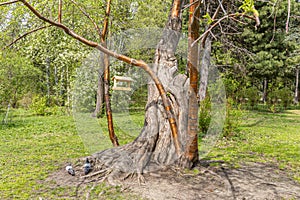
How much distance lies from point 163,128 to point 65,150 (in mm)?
2665

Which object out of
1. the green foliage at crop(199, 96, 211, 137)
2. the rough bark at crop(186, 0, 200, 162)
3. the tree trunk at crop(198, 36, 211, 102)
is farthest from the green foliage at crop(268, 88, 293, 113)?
the rough bark at crop(186, 0, 200, 162)

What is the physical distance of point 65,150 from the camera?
20.7 feet

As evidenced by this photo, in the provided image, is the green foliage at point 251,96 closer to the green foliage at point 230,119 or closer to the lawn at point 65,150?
Answer: the lawn at point 65,150

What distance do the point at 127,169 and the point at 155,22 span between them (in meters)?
12.6

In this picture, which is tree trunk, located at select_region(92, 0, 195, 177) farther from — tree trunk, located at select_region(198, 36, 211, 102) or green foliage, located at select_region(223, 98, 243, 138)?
tree trunk, located at select_region(198, 36, 211, 102)

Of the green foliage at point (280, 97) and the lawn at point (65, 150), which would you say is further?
the green foliage at point (280, 97)

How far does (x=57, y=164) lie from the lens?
5.11 m

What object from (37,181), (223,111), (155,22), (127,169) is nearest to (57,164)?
(37,181)

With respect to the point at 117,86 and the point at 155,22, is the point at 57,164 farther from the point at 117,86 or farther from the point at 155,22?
the point at 155,22

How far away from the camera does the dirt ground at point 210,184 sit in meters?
3.62

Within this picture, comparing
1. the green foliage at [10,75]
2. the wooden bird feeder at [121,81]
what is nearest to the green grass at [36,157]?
the green foliage at [10,75]

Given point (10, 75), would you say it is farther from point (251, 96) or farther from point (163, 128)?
point (251, 96)

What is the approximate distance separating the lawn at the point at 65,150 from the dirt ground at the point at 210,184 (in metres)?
0.25

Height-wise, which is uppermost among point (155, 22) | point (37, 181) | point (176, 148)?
point (155, 22)
